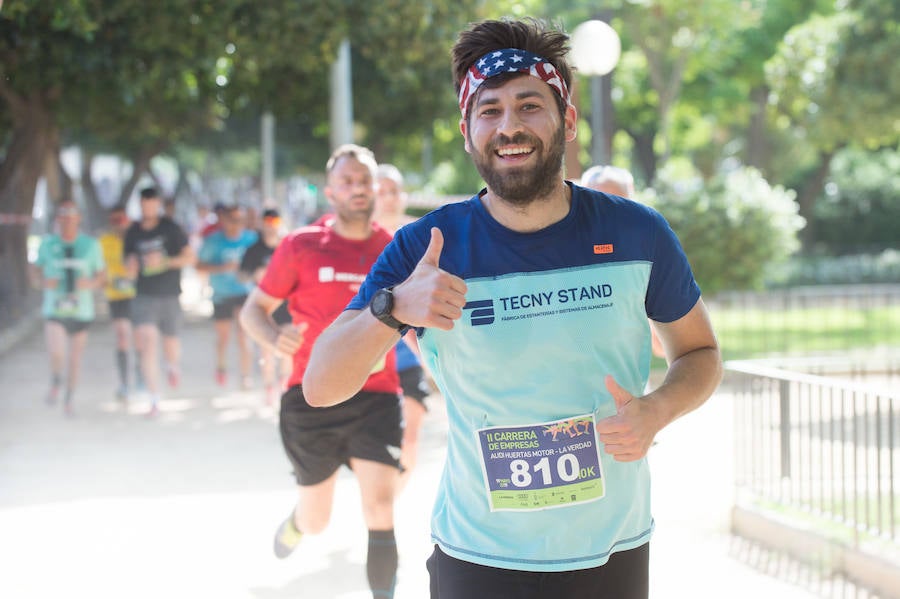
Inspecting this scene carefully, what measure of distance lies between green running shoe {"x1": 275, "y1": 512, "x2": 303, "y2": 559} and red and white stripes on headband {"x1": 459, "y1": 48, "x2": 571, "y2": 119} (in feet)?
11.2

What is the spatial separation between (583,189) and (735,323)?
1370 centimetres

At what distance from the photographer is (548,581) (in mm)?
2934

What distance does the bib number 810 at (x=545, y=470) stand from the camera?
2920 mm

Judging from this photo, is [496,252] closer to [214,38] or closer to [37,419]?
[37,419]

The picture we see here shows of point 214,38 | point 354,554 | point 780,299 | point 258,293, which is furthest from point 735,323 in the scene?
point 258,293

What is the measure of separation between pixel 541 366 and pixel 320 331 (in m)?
2.94

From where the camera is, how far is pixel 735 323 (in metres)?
16.4

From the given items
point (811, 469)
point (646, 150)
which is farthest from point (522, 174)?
point (646, 150)

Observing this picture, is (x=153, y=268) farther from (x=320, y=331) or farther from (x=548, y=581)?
(x=548, y=581)

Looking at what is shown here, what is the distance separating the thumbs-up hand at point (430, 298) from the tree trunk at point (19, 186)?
58.9ft

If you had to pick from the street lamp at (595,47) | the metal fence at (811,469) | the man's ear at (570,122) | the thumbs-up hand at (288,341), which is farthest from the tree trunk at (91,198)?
the man's ear at (570,122)

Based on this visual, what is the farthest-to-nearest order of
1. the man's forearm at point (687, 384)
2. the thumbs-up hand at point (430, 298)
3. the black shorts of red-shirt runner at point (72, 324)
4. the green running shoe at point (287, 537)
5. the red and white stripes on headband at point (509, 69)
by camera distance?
the black shorts of red-shirt runner at point (72, 324), the green running shoe at point (287, 537), the red and white stripes on headband at point (509, 69), the man's forearm at point (687, 384), the thumbs-up hand at point (430, 298)

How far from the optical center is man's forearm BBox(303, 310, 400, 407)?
2.77 m

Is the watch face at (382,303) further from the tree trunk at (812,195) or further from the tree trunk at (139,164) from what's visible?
the tree trunk at (139,164)
